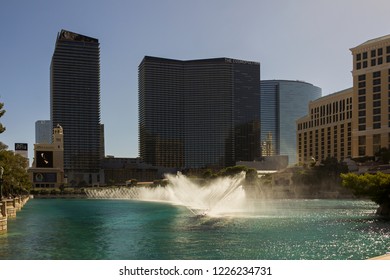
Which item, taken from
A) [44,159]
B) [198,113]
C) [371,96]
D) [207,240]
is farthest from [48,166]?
[207,240]

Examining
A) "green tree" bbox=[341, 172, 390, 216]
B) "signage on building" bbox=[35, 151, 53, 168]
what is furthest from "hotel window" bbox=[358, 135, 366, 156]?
"signage on building" bbox=[35, 151, 53, 168]

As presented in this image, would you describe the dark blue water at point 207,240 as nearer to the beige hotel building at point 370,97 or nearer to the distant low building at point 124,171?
the beige hotel building at point 370,97

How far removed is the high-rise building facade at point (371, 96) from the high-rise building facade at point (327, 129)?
15.0 meters

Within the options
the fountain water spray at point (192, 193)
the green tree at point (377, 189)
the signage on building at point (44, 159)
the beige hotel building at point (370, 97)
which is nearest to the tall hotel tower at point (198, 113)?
the fountain water spray at point (192, 193)

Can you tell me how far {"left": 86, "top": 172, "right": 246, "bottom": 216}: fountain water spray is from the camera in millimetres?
46469

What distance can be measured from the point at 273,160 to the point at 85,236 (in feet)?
237

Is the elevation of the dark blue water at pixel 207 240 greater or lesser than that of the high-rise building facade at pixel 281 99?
lesser

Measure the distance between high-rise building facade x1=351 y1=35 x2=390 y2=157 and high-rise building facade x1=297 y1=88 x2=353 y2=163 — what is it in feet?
49.2

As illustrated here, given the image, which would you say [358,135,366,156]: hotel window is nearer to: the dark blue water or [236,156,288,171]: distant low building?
[236,156,288,171]: distant low building

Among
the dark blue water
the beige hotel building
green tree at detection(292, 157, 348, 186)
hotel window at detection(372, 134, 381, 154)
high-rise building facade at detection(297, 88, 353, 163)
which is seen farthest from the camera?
high-rise building facade at detection(297, 88, 353, 163)

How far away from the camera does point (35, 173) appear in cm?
10281

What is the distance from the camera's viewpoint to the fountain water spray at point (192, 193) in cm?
4647
